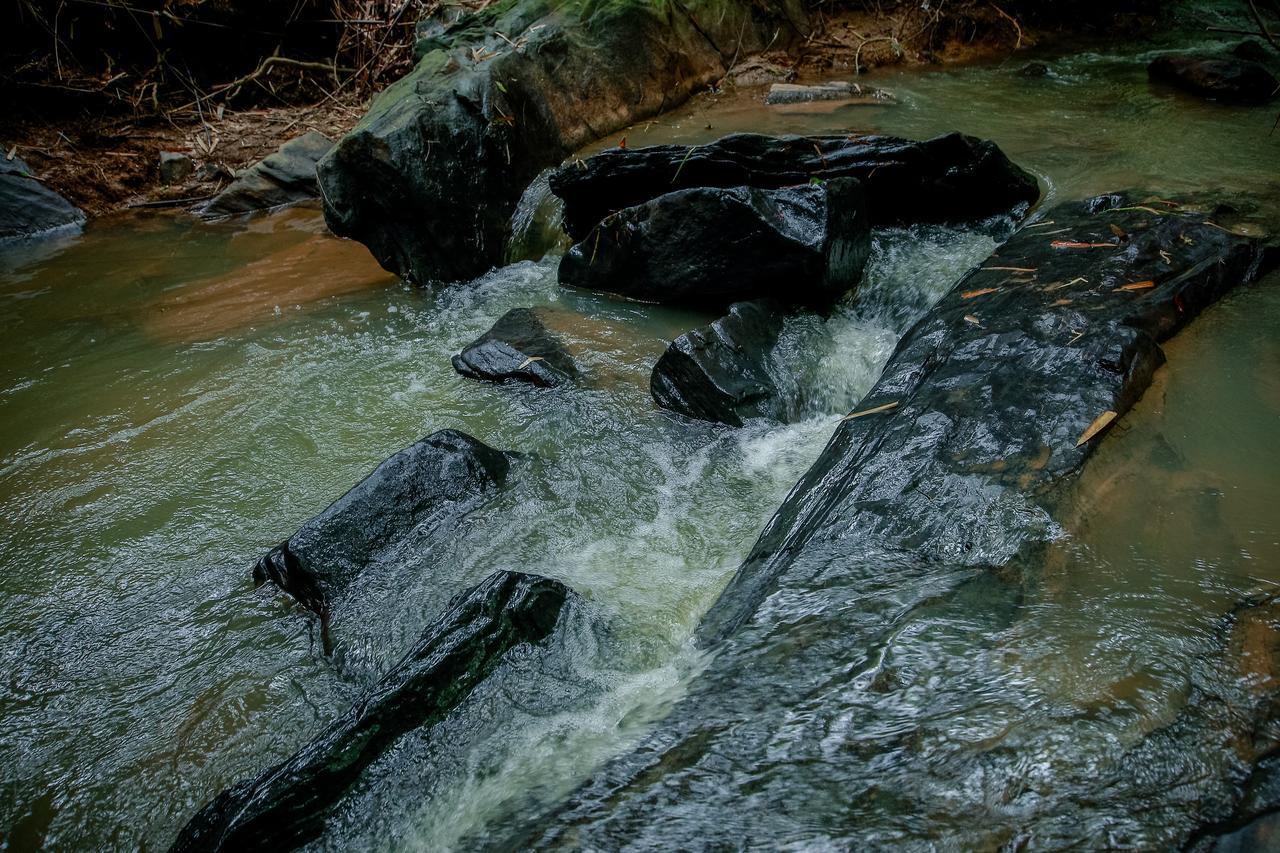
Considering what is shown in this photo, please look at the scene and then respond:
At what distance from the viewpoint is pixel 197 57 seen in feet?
28.9

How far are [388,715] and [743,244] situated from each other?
308cm

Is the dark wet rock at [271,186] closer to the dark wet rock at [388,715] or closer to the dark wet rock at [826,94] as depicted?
the dark wet rock at [826,94]

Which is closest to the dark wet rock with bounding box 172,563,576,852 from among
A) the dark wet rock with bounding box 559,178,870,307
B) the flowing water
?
the flowing water

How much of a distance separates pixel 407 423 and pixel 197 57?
7607 mm

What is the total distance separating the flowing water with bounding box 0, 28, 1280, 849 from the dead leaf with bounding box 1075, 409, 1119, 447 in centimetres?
7

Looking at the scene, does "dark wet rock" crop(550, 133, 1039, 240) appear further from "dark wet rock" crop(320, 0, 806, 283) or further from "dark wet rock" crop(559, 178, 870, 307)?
"dark wet rock" crop(320, 0, 806, 283)

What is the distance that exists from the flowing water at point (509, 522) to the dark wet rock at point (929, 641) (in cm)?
2

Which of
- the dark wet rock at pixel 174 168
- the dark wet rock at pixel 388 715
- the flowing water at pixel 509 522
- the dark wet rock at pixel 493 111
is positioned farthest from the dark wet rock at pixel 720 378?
the dark wet rock at pixel 174 168

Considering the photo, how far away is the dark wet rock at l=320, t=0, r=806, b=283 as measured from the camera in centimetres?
531

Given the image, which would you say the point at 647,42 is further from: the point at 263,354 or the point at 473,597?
the point at 473,597

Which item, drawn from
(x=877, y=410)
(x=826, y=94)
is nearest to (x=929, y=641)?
(x=877, y=410)

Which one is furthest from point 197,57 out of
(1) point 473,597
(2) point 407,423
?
(1) point 473,597

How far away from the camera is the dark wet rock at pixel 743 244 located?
13.3 feet

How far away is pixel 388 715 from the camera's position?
6.68 feet
